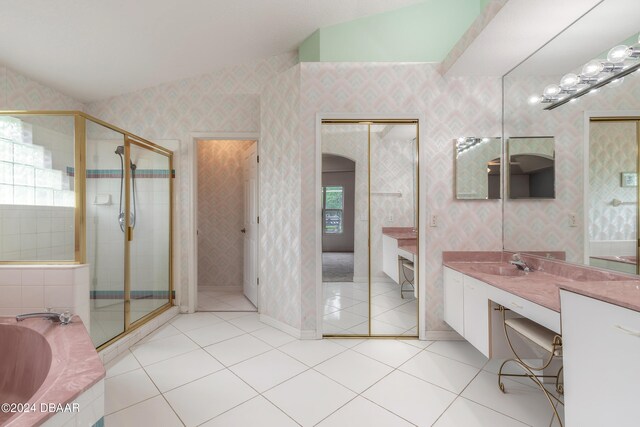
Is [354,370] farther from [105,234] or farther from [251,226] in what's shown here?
[105,234]

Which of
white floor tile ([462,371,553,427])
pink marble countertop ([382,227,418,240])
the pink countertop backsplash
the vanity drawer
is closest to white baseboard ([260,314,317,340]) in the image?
pink marble countertop ([382,227,418,240])

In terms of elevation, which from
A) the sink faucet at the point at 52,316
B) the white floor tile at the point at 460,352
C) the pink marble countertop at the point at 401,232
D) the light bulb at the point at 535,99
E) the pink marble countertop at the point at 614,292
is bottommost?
the white floor tile at the point at 460,352

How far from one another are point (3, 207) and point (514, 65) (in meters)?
4.39

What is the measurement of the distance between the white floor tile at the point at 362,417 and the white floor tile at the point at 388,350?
0.55m

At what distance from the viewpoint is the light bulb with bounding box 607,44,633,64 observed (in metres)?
1.50

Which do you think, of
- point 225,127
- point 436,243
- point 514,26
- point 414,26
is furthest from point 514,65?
point 225,127

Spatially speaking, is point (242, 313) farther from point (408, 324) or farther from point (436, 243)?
point (436, 243)

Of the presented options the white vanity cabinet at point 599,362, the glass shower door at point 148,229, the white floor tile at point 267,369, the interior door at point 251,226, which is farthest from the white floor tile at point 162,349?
the white vanity cabinet at point 599,362

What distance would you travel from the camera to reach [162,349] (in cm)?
238

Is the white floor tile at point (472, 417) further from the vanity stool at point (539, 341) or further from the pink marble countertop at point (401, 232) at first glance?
the pink marble countertop at point (401, 232)

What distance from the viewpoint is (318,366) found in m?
2.12

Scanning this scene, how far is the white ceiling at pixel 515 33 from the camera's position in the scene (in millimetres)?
1681

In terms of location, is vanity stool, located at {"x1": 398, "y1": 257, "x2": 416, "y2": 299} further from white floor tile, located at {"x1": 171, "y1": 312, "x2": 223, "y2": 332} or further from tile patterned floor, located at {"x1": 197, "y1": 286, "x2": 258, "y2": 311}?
white floor tile, located at {"x1": 171, "y1": 312, "x2": 223, "y2": 332}

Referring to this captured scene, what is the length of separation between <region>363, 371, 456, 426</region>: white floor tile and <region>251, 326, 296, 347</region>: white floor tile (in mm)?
982
